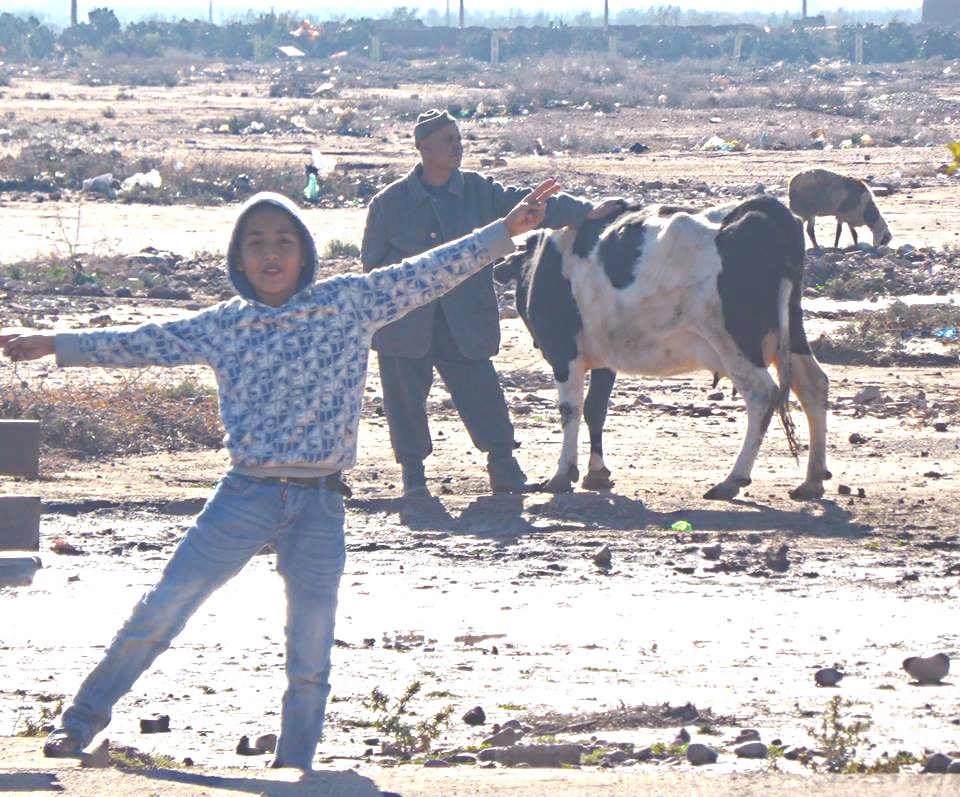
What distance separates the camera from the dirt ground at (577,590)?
19.2 ft

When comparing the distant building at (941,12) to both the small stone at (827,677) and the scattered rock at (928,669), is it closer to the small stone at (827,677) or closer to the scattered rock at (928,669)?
the scattered rock at (928,669)

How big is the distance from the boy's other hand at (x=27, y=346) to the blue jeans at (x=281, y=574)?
0.61m

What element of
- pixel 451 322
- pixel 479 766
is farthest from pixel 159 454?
pixel 479 766

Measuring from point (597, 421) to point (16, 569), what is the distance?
431 cm

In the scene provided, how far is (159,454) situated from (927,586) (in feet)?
14.9

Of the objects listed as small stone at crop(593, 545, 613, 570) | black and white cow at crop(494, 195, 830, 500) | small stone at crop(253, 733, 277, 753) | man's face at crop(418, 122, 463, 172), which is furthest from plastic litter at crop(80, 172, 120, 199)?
small stone at crop(253, 733, 277, 753)

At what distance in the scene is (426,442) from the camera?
9.44 metres

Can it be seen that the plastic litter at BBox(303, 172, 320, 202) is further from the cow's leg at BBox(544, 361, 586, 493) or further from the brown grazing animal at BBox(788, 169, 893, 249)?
the cow's leg at BBox(544, 361, 586, 493)

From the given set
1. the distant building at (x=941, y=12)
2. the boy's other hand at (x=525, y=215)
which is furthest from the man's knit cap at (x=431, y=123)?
the distant building at (x=941, y=12)

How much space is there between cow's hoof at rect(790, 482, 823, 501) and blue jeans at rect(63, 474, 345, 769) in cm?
461

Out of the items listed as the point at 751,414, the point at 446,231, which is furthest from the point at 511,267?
the point at 751,414

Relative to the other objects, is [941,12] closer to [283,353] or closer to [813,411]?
[813,411]

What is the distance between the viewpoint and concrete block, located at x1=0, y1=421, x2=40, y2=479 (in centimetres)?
583

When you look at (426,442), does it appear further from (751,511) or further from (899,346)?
(899,346)
